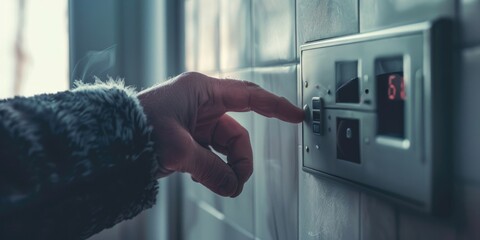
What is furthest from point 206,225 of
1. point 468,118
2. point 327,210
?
point 468,118

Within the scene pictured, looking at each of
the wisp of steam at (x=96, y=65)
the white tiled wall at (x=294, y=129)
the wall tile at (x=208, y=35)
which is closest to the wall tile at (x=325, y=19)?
the white tiled wall at (x=294, y=129)

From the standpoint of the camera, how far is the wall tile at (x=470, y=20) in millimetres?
315

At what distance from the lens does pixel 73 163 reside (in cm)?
46

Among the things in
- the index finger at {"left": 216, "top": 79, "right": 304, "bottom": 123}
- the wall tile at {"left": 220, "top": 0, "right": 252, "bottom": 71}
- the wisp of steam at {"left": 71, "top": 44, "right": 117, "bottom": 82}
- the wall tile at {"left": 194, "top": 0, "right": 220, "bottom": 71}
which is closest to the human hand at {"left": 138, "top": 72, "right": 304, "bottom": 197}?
the index finger at {"left": 216, "top": 79, "right": 304, "bottom": 123}

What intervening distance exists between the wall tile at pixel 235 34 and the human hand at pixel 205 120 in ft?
0.44

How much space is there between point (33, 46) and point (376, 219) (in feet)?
2.63

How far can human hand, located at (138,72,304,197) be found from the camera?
0.53 m

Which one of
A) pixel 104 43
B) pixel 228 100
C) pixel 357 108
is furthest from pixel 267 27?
pixel 104 43

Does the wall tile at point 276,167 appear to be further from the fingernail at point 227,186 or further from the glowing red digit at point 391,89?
the glowing red digit at point 391,89

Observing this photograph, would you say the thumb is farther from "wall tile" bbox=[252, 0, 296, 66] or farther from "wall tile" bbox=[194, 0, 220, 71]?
"wall tile" bbox=[194, 0, 220, 71]

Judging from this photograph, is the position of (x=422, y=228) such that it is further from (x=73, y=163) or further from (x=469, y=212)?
(x=73, y=163)

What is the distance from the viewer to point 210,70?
87 centimetres

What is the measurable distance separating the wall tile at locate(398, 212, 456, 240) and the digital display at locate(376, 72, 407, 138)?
72 mm

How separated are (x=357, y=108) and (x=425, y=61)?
0.32ft
